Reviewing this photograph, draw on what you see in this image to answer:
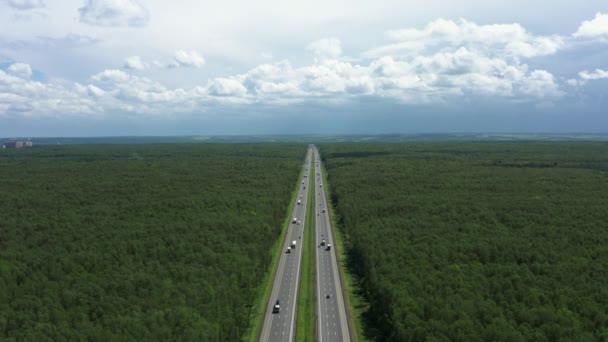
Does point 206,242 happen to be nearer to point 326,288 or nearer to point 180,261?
point 180,261

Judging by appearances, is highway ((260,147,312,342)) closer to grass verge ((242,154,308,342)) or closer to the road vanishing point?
the road vanishing point

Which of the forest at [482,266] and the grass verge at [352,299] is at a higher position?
the forest at [482,266]

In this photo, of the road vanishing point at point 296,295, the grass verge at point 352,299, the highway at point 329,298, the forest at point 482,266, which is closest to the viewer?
the forest at point 482,266

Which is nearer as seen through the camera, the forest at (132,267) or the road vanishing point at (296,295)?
the forest at (132,267)

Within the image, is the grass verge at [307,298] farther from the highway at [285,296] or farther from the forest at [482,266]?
the forest at [482,266]

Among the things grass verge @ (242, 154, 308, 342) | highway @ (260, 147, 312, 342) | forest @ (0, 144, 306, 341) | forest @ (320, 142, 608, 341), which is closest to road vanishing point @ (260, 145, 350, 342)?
highway @ (260, 147, 312, 342)

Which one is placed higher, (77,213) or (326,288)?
(77,213)

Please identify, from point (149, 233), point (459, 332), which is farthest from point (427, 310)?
point (149, 233)

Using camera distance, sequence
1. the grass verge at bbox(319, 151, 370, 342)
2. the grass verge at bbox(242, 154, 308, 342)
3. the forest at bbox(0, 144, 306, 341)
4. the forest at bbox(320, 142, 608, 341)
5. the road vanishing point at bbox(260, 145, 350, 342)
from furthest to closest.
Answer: the grass verge at bbox(319, 151, 370, 342)
the road vanishing point at bbox(260, 145, 350, 342)
the grass verge at bbox(242, 154, 308, 342)
the forest at bbox(0, 144, 306, 341)
the forest at bbox(320, 142, 608, 341)

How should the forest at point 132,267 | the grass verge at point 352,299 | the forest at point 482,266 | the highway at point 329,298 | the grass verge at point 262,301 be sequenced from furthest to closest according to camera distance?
1. the grass verge at point 352,299
2. the highway at point 329,298
3. the grass verge at point 262,301
4. the forest at point 132,267
5. the forest at point 482,266

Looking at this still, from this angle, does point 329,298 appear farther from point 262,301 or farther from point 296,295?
point 262,301

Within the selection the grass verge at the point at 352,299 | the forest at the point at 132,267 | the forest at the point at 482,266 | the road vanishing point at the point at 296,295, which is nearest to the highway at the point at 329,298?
the road vanishing point at the point at 296,295
